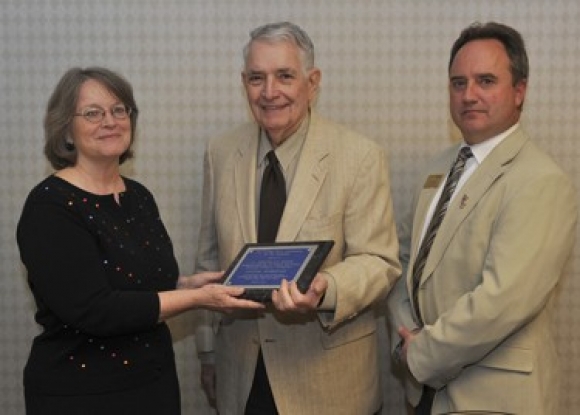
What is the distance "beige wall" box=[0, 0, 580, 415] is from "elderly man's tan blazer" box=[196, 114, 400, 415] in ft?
2.11

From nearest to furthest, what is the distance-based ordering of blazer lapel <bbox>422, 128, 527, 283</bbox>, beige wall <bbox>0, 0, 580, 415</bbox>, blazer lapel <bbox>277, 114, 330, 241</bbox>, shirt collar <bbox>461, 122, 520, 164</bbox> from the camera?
1. blazer lapel <bbox>422, 128, 527, 283</bbox>
2. shirt collar <bbox>461, 122, 520, 164</bbox>
3. blazer lapel <bbox>277, 114, 330, 241</bbox>
4. beige wall <bbox>0, 0, 580, 415</bbox>

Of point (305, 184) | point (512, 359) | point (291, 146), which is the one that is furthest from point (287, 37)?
point (512, 359)

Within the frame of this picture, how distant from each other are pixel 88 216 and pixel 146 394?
563mm

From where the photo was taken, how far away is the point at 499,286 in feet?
7.24

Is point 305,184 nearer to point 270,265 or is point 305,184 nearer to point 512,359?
point 270,265

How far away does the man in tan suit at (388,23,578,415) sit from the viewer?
2219 millimetres

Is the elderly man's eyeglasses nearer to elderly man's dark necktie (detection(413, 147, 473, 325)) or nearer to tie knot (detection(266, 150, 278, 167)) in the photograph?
tie knot (detection(266, 150, 278, 167))

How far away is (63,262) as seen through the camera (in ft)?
7.52

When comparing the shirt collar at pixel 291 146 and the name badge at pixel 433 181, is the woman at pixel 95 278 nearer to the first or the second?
the shirt collar at pixel 291 146

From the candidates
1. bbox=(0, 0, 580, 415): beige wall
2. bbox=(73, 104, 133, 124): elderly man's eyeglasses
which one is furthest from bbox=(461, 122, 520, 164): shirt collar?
bbox=(73, 104, 133, 124): elderly man's eyeglasses

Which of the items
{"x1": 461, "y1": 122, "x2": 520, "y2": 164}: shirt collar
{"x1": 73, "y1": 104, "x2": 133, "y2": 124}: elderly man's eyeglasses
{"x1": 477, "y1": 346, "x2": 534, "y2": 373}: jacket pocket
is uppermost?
{"x1": 73, "y1": 104, "x2": 133, "y2": 124}: elderly man's eyeglasses

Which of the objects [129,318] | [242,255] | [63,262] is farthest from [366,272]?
[63,262]

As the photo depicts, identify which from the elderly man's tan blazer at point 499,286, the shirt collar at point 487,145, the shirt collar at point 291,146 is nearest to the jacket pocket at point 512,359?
the elderly man's tan blazer at point 499,286

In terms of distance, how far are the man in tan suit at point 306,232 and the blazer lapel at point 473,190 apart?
272 mm
